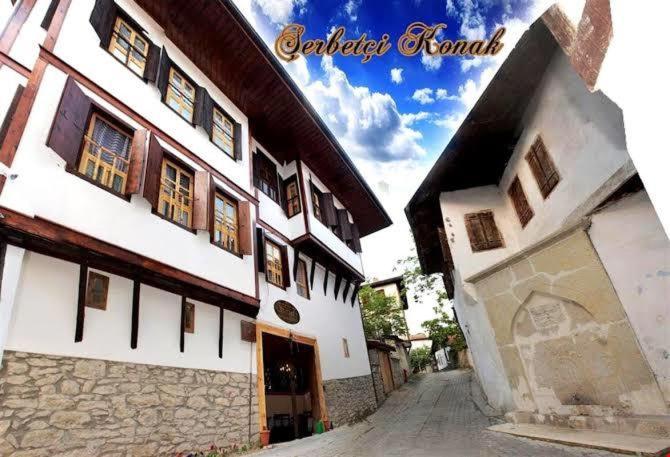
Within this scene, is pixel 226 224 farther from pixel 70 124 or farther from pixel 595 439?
pixel 595 439

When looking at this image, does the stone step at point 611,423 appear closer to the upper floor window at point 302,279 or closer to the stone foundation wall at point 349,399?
the stone foundation wall at point 349,399

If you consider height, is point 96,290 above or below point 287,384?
above

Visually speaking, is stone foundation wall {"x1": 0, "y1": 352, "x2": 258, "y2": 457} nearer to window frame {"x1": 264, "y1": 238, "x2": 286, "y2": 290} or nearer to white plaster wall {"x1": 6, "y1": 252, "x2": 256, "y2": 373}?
white plaster wall {"x1": 6, "y1": 252, "x2": 256, "y2": 373}

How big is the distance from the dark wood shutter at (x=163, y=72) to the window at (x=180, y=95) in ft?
0.60

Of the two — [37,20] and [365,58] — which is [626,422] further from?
[37,20]

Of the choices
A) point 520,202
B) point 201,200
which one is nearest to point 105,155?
point 201,200

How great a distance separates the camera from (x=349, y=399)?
36.7ft

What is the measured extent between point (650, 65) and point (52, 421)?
6.69 metres

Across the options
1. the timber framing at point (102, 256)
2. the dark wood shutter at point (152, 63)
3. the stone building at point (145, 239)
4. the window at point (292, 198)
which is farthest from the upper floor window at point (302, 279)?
the dark wood shutter at point (152, 63)

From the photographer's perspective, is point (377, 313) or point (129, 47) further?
point (377, 313)

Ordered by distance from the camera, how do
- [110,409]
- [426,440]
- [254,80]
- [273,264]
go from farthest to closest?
1. [254,80]
2. [273,264]
3. [426,440]
4. [110,409]

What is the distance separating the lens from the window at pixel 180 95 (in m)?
8.00

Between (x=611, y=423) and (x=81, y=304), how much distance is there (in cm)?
851

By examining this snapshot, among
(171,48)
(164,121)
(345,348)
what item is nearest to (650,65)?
(164,121)
